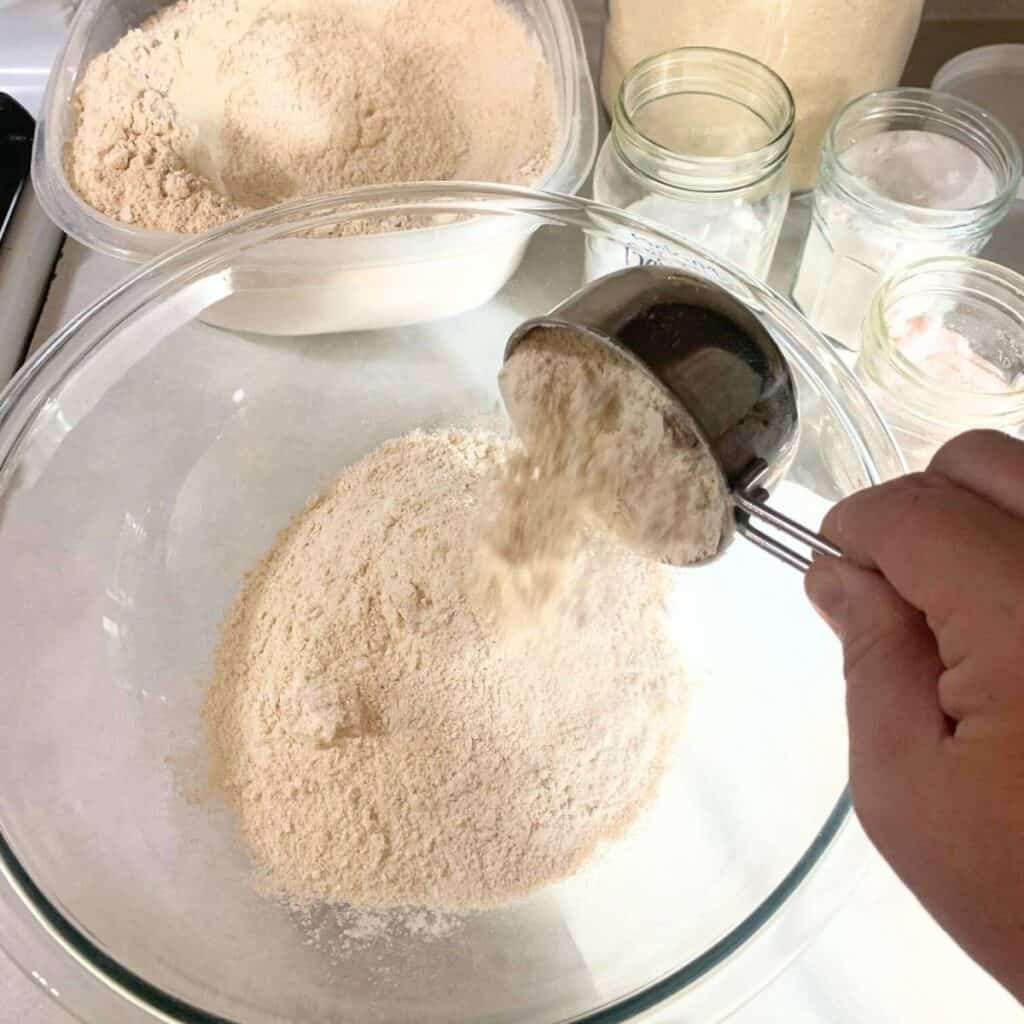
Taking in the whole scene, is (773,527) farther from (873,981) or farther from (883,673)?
(873,981)

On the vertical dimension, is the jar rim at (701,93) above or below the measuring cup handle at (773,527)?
above

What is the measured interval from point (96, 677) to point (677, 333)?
0.45m

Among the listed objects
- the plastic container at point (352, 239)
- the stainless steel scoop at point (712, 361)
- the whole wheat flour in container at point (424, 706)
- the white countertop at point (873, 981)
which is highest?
the stainless steel scoop at point (712, 361)

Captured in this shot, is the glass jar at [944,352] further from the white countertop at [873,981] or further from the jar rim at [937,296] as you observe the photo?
the white countertop at [873,981]

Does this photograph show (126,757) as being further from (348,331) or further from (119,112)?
(119,112)

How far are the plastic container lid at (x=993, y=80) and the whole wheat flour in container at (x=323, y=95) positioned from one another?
389 millimetres

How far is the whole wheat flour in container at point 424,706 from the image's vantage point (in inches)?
24.8

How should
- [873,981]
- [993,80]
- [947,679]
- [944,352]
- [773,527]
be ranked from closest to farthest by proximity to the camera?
[947,679] < [773,527] < [873,981] < [944,352] < [993,80]

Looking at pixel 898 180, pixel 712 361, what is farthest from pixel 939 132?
pixel 712 361

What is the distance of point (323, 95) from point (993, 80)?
0.62m

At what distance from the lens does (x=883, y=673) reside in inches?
15.4

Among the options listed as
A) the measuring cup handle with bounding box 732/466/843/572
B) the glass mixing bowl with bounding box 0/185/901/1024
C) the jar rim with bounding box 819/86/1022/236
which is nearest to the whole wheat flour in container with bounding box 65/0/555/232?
the glass mixing bowl with bounding box 0/185/901/1024

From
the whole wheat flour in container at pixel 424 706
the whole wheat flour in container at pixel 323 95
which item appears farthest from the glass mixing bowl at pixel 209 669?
the whole wheat flour in container at pixel 323 95

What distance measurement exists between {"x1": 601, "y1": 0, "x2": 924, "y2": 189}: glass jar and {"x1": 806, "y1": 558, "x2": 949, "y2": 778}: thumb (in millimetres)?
494
